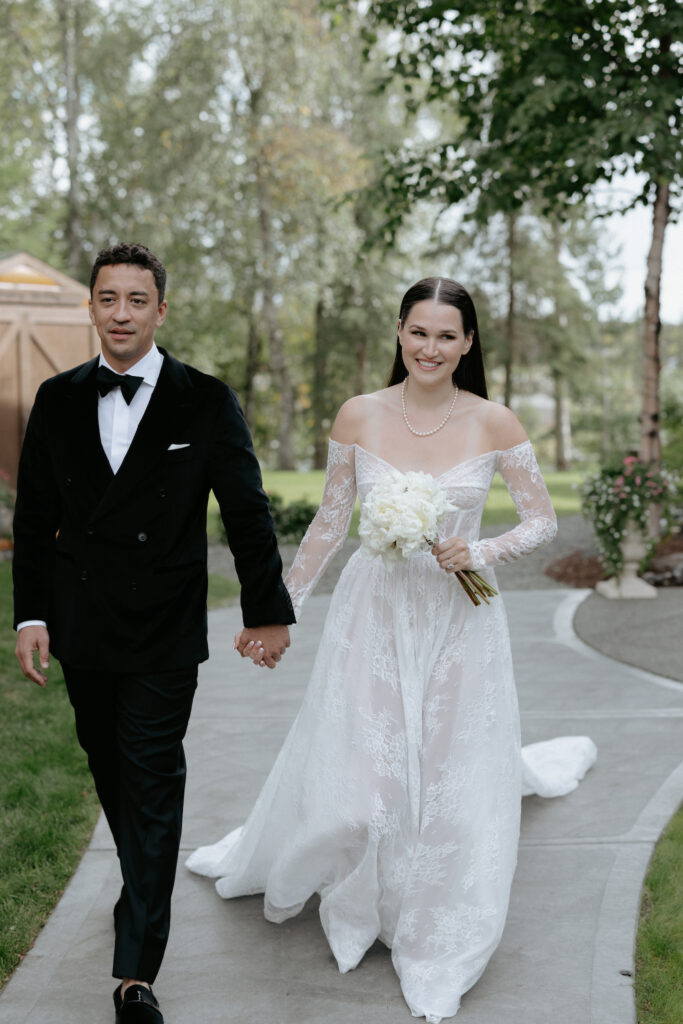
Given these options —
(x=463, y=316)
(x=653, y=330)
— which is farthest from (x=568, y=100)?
(x=463, y=316)

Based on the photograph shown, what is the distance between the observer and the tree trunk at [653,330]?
12820mm

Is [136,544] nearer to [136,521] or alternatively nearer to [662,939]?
[136,521]

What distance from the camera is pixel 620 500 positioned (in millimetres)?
10828

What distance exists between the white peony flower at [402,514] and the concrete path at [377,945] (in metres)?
1.40

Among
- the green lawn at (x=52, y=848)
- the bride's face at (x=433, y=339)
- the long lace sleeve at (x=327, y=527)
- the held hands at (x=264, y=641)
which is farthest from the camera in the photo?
the long lace sleeve at (x=327, y=527)

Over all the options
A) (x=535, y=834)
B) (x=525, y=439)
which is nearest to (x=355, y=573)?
(x=525, y=439)

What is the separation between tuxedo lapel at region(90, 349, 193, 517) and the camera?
127 inches

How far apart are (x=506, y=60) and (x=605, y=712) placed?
887cm

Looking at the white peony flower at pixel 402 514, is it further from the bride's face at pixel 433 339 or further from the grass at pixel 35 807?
the grass at pixel 35 807

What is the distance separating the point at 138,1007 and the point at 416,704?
126 centimetres

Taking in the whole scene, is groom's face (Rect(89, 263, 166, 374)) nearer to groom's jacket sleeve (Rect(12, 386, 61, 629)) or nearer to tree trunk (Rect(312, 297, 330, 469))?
groom's jacket sleeve (Rect(12, 386, 61, 629))

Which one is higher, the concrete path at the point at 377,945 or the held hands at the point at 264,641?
the held hands at the point at 264,641

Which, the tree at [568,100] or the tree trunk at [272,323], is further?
the tree trunk at [272,323]

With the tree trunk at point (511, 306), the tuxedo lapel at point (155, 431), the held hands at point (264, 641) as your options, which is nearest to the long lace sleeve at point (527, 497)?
the held hands at point (264, 641)
